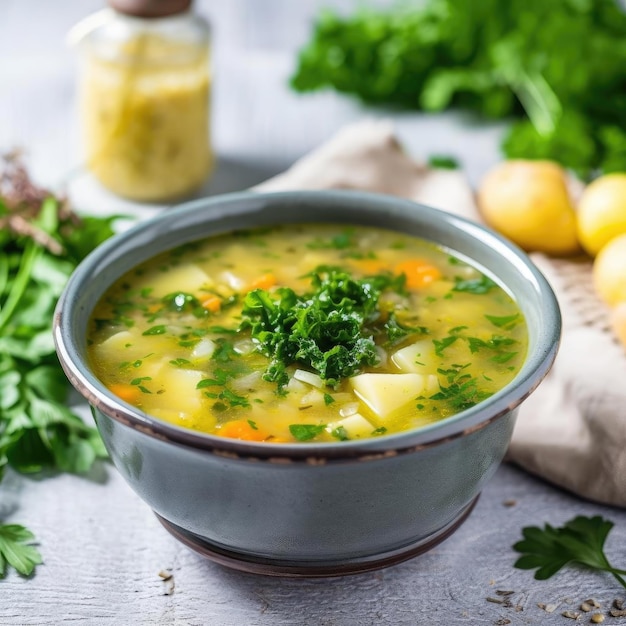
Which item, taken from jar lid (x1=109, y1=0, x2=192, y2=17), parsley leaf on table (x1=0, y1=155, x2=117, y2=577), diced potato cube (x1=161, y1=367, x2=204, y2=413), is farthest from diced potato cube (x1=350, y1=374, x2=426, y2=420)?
jar lid (x1=109, y1=0, x2=192, y2=17)

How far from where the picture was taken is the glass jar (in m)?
4.60

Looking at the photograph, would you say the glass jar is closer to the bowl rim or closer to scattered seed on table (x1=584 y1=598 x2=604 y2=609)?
the bowl rim

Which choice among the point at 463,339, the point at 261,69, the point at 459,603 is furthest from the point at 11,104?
the point at 459,603

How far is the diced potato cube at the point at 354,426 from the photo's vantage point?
8.32ft

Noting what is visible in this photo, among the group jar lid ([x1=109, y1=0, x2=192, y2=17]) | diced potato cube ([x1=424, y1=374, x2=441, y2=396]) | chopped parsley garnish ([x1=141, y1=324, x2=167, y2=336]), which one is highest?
jar lid ([x1=109, y1=0, x2=192, y2=17])

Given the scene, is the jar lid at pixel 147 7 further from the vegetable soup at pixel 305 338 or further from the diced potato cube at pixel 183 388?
the diced potato cube at pixel 183 388

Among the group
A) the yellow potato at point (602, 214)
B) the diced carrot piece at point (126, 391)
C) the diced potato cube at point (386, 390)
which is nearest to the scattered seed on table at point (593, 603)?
the diced potato cube at point (386, 390)

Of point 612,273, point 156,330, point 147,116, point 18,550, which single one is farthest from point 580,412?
point 147,116

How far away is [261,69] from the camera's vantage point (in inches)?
242

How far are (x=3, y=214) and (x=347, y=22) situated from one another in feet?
8.15

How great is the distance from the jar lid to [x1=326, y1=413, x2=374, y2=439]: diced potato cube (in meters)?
2.63

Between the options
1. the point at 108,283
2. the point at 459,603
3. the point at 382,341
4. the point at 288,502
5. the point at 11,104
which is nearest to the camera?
the point at 288,502

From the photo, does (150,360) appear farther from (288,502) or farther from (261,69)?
(261,69)

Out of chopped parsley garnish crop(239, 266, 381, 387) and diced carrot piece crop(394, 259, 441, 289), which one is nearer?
chopped parsley garnish crop(239, 266, 381, 387)
